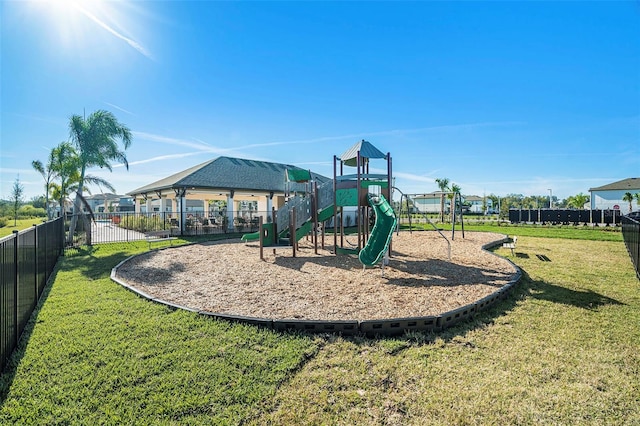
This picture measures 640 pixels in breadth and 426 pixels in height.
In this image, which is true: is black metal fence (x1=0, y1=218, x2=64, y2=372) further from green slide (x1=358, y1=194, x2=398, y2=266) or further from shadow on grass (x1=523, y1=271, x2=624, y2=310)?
shadow on grass (x1=523, y1=271, x2=624, y2=310)

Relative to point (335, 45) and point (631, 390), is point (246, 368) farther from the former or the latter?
point (335, 45)

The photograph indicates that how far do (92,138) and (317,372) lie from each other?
18.1m

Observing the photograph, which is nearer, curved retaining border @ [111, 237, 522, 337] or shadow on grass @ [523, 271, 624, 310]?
curved retaining border @ [111, 237, 522, 337]

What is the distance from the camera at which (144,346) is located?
3836mm

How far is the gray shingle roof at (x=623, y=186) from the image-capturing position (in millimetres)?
47784

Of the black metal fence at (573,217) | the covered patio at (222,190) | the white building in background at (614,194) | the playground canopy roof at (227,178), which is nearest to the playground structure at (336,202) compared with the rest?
the covered patio at (222,190)

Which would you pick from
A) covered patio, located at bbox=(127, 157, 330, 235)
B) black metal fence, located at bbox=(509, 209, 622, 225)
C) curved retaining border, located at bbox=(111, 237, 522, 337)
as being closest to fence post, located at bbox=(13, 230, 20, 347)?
curved retaining border, located at bbox=(111, 237, 522, 337)

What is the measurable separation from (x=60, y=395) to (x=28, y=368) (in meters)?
0.94

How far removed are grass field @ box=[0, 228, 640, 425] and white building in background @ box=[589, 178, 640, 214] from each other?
60.3 metres

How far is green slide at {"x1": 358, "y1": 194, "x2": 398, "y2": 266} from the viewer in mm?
8063

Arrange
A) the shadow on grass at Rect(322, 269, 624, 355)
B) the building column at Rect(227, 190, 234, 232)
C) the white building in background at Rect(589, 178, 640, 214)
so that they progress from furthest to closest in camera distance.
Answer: the white building in background at Rect(589, 178, 640, 214)
the building column at Rect(227, 190, 234, 232)
the shadow on grass at Rect(322, 269, 624, 355)

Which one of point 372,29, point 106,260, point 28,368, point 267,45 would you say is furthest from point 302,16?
point 28,368

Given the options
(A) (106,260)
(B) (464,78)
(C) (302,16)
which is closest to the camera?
(A) (106,260)

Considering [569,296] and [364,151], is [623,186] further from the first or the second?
[569,296]
